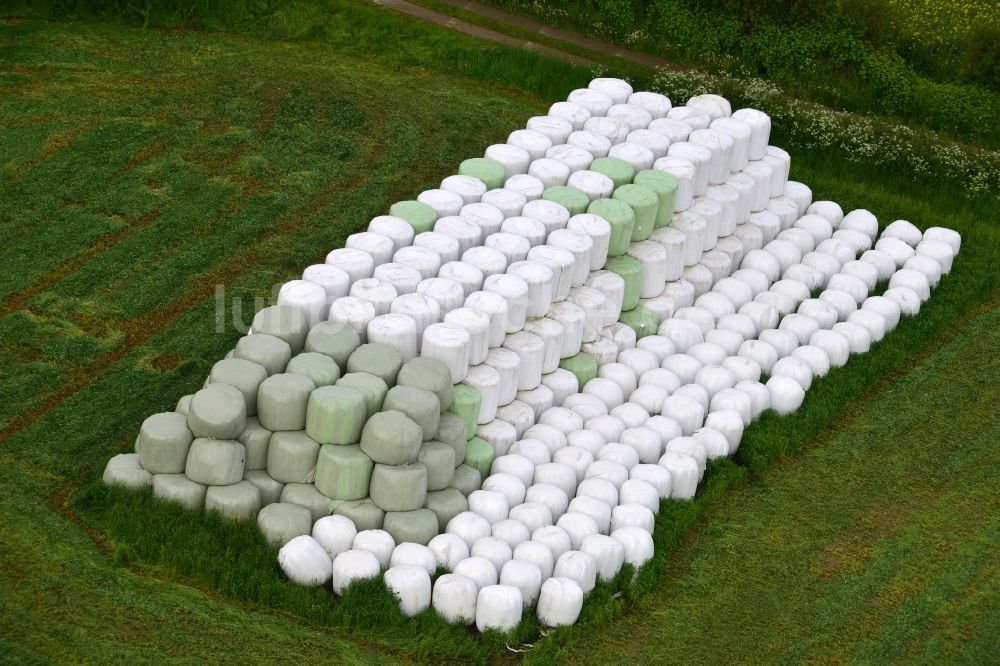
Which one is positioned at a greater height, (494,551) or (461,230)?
(461,230)

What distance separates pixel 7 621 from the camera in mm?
10297

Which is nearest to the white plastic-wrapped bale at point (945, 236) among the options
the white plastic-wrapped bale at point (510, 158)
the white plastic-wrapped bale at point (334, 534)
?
the white plastic-wrapped bale at point (510, 158)

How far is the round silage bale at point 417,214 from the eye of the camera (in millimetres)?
14047

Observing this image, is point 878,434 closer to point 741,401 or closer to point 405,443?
point 741,401

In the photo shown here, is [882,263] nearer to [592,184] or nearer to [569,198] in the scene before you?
[592,184]

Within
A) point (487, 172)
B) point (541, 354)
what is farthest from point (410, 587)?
point (487, 172)

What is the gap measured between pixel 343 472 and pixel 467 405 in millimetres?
1405

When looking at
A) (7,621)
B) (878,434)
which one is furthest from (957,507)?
(7,621)

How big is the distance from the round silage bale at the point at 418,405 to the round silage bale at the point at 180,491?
1.61 m

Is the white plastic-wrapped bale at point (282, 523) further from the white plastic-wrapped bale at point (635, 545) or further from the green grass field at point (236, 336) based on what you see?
the white plastic-wrapped bale at point (635, 545)

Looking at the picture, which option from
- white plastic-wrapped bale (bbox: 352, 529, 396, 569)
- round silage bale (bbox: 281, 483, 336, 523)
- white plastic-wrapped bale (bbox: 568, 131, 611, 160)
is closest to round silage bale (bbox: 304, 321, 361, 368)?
round silage bale (bbox: 281, 483, 336, 523)

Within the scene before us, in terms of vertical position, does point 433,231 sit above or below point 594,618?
above

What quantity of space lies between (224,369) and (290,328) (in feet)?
2.52

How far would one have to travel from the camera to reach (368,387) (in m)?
11.9
